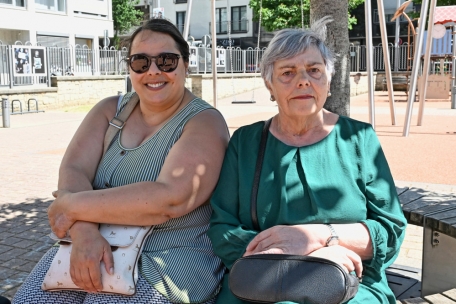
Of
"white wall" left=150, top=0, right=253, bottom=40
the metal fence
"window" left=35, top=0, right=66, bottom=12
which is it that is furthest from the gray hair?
"white wall" left=150, top=0, right=253, bottom=40

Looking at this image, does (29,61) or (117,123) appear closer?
(117,123)

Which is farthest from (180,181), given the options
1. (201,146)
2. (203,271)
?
(203,271)

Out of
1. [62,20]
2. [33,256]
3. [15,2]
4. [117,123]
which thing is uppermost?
[15,2]

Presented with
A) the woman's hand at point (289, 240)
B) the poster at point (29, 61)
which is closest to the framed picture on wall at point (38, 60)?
the poster at point (29, 61)

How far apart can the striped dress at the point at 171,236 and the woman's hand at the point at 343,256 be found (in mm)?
465

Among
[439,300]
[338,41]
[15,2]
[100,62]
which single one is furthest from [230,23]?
[439,300]

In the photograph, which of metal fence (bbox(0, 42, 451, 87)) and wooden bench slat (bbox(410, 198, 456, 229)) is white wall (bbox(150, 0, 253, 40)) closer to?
metal fence (bbox(0, 42, 451, 87))

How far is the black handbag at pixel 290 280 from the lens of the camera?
1923 mm

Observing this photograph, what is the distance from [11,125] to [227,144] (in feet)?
45.5

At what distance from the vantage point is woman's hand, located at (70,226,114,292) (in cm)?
213

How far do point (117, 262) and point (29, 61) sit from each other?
1841 cm

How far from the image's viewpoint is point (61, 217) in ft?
7.57

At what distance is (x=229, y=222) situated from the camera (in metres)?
2.30

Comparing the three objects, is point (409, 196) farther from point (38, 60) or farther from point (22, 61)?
point (38, 60)
